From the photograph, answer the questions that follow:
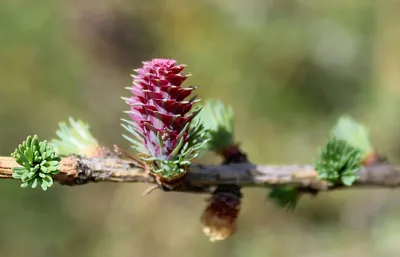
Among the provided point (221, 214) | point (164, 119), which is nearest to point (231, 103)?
point (221, 214)


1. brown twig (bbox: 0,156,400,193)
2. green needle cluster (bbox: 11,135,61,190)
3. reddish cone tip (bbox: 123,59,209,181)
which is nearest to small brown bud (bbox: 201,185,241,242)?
brown twig (bbox: 0,156,400,193)

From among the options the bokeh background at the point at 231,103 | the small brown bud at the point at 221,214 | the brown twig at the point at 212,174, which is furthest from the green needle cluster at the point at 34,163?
the bokeh background at the point at 231,103

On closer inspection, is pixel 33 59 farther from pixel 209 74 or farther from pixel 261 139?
pixel 261 139

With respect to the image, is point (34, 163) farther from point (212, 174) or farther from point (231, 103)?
point (231, 103)

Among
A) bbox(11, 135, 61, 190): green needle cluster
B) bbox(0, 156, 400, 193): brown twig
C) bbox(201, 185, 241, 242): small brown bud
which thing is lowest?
bbox(201, 185, 241, 242): small brown bud

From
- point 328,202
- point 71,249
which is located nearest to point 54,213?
point 71,249

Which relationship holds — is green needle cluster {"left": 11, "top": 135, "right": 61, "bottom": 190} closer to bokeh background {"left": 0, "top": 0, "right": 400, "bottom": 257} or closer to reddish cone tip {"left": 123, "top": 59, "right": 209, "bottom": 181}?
reddish cone tip {"left": 123, "top": 59, "right": 209, "bottom": 181}
